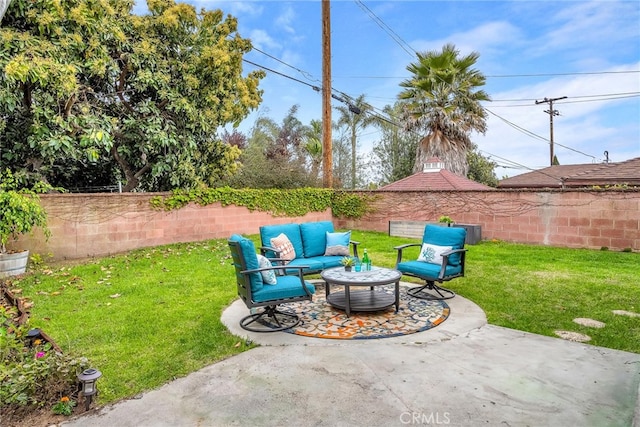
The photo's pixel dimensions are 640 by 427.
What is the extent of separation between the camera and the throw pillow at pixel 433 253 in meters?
5.28

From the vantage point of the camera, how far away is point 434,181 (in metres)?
12.9

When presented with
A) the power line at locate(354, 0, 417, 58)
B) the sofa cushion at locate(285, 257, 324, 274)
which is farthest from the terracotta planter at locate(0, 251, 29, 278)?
the power line at locate(354, 0, 417, 58)

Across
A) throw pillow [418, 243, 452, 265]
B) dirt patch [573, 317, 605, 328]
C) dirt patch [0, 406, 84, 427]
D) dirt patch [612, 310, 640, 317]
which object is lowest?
dirt patch [0, 406, 84, 427]

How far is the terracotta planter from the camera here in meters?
6.23

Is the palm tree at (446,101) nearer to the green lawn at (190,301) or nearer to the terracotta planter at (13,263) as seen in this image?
the green lawn at (190,301)

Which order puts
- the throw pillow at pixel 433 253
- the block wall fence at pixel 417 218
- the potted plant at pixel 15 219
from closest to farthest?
the throw pillow at pixel 433 253
the potted plant at pixel 15 219
the block wall fence at pixel 417 218

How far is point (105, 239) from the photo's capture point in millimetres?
8422

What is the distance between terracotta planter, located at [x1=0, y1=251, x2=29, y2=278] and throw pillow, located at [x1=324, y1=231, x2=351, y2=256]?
5.49 metres

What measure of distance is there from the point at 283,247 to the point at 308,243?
602mm

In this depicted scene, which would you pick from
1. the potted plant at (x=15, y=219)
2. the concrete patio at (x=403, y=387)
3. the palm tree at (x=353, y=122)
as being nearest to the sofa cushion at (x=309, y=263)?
the concrete patio at (x=403, y=387)

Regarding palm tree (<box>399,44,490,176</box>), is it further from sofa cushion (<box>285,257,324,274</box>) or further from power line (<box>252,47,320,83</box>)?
sofa cushion (<box>285,257,324,274</box>)

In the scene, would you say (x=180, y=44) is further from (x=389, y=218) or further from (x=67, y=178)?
(x=389, y=218)

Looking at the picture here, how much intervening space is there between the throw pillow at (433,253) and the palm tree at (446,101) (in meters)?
10.2

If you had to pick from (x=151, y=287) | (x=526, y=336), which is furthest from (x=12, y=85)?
(x=526, y=336)
